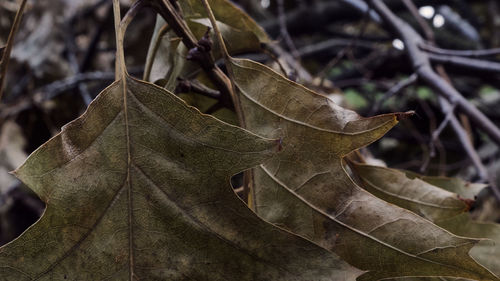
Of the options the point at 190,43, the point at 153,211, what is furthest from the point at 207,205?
the point at 190,43

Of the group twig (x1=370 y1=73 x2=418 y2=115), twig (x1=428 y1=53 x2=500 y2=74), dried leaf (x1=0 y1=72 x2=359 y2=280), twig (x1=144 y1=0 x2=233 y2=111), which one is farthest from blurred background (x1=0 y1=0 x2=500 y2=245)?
dried leaf (x1=0 y1=72 x2=359 y2=280)

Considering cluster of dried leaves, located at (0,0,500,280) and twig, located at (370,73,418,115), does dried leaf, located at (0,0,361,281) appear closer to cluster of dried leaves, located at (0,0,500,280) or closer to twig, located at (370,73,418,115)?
cluster of dried leaves, located at (0,0,500,280)

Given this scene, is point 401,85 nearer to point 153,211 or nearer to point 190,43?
point 190,43

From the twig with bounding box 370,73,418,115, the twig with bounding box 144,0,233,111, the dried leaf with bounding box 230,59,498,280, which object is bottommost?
the twig with bounding box 370,73,418,115

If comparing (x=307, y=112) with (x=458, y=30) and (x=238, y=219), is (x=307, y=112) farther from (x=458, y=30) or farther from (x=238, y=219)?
(x=458, y=30)

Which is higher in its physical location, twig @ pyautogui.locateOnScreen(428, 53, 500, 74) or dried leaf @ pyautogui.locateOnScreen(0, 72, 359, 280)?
dried leaf @ pyautogui.locateOnScreen(0, 72, 359, 280)

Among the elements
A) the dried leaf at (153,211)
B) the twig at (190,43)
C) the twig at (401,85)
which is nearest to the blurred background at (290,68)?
the twig at (401,85)
